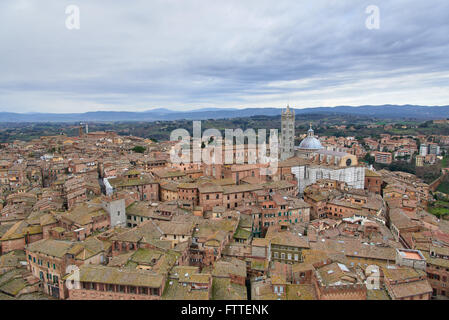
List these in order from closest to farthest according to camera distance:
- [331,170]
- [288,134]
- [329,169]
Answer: [331,170]
[329,169]
[288,134]

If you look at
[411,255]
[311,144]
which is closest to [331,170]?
[311,144]

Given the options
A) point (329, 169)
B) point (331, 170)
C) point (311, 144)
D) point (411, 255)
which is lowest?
point (411, 255)

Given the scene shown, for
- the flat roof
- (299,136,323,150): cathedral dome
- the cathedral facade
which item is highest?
(299,136,323,150): cathedral dome

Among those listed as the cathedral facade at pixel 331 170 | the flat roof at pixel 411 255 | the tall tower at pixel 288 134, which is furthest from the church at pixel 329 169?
the flat roof at pixel 411 255

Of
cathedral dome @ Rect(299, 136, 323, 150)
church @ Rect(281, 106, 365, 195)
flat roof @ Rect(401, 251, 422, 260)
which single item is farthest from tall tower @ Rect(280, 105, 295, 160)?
flat roof @ Rect(401, 251, 422, 260)

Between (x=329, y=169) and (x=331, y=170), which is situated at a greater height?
(x=329, y=169)

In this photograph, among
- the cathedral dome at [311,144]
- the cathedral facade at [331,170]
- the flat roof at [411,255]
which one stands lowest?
the flat roof at [411,255]

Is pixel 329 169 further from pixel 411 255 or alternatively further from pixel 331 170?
pixel 411 255

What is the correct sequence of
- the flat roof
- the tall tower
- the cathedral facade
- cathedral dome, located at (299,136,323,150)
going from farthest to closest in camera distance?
the tall tower → cathedral dome, located at (299,136,323,150) → the cathedral facade → the flat roof

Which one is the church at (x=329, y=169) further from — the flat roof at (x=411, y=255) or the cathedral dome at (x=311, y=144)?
the flat roof at (x=411, y=255)

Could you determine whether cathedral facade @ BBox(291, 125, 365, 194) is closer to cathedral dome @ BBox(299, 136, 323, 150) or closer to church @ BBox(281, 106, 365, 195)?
church @ BBox(281, 106, 365, 195)

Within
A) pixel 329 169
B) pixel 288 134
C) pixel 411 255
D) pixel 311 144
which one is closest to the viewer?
pixel 411 255
